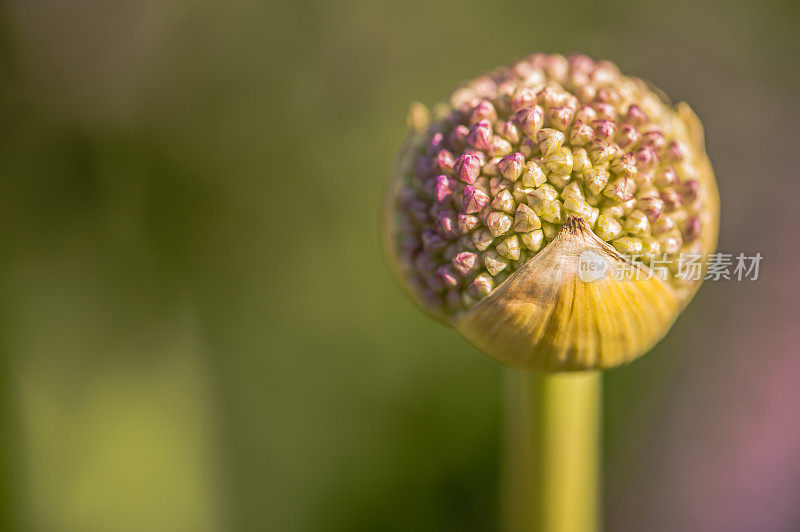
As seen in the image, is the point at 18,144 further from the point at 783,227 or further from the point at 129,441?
the point at 783,227

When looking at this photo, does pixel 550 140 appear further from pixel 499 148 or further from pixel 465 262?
pixel 465 262

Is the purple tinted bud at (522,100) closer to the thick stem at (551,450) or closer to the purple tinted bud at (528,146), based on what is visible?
the purple tinted bud at (528,146)

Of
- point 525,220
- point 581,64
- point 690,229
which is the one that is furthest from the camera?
point 581,64

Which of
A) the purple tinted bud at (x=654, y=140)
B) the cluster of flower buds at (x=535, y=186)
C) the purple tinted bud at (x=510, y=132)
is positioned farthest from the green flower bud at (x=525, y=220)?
the purple tinted bud at (x=654, y=140)

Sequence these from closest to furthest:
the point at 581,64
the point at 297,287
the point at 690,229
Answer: the point at 690,229, the point at 581,64, the point at 297,287

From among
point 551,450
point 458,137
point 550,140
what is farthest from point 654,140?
point 551,450

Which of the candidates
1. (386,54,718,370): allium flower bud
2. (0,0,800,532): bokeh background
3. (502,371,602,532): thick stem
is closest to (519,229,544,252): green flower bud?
(386,54,718,370): allium flower bud

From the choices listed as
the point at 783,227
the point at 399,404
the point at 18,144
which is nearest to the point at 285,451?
the point at 399,404
